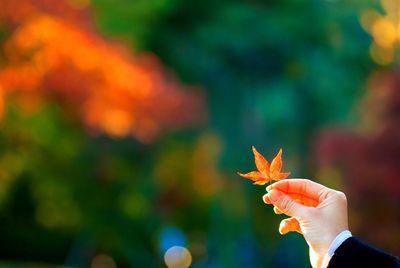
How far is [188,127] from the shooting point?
1808 cm

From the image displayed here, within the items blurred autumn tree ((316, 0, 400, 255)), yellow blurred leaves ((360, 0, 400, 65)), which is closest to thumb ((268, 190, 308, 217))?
blurred autumn tree ((316, 0, 400, 255))

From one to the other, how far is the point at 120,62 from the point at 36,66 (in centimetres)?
177

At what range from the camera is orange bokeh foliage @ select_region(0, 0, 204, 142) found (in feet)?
45.9

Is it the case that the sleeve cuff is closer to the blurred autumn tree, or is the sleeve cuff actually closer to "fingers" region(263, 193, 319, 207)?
"fingers" region(263, 193, 319, 207)

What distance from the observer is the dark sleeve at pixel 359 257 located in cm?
192

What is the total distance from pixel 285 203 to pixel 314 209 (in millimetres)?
79

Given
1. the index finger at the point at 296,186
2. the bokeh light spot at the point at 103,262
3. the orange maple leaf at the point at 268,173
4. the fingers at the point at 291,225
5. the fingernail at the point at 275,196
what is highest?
the index finger at the point at 296,186

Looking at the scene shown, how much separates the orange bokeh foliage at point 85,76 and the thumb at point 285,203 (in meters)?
11.7

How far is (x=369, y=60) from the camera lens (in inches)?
712

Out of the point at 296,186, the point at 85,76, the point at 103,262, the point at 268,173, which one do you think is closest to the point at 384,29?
the point at 85,76

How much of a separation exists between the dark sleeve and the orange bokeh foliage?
11.9 meters

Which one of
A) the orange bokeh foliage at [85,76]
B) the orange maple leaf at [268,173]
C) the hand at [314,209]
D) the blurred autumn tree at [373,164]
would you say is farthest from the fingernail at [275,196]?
the blurred autumn tree at [373,164]

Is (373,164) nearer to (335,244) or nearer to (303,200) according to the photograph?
(303,200)

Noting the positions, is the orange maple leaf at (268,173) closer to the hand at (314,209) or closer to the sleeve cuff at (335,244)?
the hand at (314,209)
